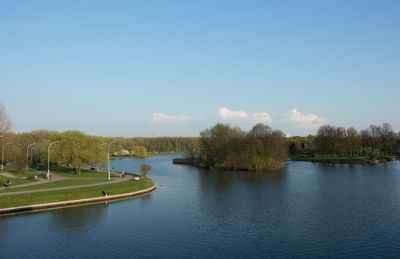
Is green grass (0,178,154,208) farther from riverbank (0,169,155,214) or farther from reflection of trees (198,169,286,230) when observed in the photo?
reflection of trees (198,169,286,230)

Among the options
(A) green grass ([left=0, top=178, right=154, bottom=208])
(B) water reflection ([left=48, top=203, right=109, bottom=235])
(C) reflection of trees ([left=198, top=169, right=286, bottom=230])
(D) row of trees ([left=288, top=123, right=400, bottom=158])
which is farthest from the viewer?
(D) row of trees ([left=288, top=123, right=400, bottom=158])

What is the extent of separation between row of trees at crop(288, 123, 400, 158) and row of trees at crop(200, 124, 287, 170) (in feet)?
140

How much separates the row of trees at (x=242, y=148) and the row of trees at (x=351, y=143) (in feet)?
140

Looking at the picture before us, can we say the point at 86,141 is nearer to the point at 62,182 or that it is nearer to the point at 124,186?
the point at 62,182

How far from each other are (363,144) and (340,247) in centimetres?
14516

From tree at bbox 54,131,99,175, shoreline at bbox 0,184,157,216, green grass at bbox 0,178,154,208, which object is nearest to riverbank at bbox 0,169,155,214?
green grass at bbox 0,178,154,208

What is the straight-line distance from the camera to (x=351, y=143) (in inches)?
6019

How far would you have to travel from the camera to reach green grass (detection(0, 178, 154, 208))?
45.4 metres

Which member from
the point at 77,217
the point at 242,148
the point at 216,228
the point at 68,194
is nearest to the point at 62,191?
the point at 68,194

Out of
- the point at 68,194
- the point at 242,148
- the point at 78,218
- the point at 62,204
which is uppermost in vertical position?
the point at 242,148

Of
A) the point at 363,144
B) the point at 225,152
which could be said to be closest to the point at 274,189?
the point at 225,152

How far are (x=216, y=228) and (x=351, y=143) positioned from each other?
126 meters

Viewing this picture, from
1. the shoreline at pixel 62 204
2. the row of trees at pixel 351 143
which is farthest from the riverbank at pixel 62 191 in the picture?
the row of trees at pixel 351 143

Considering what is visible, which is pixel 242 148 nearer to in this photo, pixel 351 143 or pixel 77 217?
pixel 351 143
